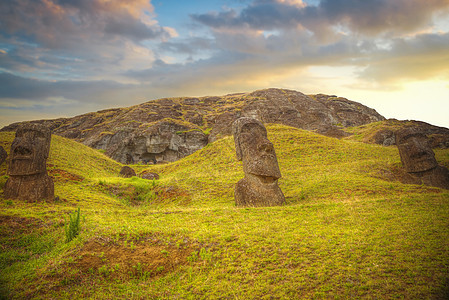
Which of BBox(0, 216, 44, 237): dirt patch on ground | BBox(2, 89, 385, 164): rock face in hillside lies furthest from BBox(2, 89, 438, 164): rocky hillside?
BBox(0, 216, 44, 237): dirt patch on ground

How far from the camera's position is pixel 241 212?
9523mm

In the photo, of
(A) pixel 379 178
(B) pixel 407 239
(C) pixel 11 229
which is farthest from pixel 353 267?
(A) pixel 379 178

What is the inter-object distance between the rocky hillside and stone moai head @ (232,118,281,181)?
33772 mm

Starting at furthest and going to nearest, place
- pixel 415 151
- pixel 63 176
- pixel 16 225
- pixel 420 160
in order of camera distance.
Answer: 1. pixel 63 176
2. pixel 415 151
3. pixel 420 160
4. pixel 16 225

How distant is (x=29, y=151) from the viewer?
11.2m

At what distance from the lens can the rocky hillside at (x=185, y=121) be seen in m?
49.2

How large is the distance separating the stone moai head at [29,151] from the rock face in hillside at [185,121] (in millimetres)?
37228

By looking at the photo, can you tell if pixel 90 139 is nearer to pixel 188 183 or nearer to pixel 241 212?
pixel 188 183

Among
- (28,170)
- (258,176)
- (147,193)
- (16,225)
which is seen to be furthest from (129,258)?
(147,193)

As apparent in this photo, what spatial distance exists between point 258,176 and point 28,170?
10.7 metres

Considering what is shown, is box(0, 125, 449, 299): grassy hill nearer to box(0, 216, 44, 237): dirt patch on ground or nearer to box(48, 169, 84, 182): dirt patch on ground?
box(0, 216, 44, 237): dirt patch on ground

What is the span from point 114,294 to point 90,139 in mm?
59541

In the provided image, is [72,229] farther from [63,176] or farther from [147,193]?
[63,176]

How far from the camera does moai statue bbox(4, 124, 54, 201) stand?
10.9 meters
